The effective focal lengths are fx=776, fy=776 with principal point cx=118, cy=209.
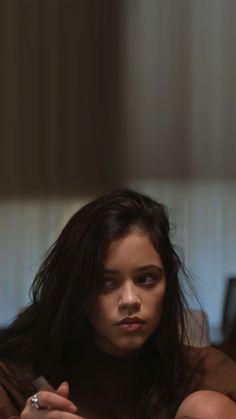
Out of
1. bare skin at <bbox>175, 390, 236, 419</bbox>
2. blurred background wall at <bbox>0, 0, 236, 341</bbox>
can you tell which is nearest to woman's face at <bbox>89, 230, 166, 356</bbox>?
bare skin at <bbox>175, 390, 236, 419</bbox>

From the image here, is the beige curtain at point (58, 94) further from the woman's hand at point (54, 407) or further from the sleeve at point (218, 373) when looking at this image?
the woman's hand at point (54, 407)

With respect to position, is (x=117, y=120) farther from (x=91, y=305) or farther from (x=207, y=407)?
(x=207, y=407)

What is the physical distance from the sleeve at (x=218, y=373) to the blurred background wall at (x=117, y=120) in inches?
77.9

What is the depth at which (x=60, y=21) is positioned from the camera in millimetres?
3314

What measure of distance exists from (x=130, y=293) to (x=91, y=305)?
7 centimetres

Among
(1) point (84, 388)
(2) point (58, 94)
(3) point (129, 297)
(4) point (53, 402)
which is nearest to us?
(4) point (53, 402)

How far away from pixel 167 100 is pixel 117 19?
0.41 m

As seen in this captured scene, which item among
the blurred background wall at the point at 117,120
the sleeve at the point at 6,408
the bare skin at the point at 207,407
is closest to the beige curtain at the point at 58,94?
the blurred background wall at the point at 117,120

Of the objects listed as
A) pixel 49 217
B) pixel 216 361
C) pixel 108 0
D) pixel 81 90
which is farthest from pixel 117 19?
pixel 216 361

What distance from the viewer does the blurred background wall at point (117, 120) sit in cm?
327

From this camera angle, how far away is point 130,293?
1062 millimetres

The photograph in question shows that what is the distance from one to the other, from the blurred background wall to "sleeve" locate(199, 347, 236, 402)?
198 cm

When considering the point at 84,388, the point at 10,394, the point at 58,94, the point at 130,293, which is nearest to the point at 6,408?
the point at 10,394

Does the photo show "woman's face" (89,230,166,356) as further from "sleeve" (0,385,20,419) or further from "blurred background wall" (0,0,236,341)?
"blurred background wall" (0,0,236,341)
